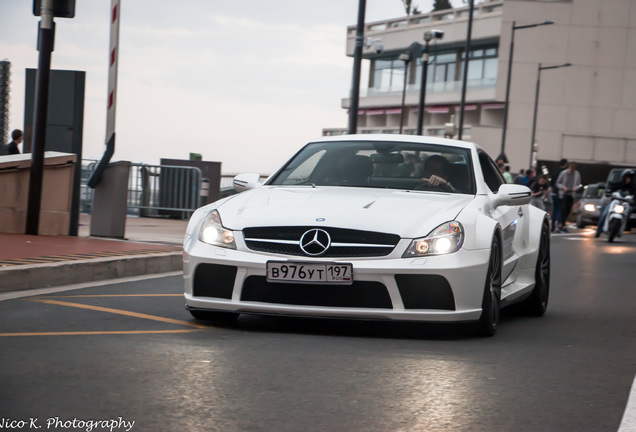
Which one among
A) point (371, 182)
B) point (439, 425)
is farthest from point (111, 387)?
point (371, 182)

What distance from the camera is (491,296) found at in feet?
22.9

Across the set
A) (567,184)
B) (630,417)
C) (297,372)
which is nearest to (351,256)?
(297,372)

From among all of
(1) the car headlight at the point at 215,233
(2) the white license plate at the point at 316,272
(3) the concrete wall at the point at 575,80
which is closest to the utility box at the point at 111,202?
(1) the car headlight at the point at 215,233

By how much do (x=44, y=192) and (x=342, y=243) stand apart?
770cm

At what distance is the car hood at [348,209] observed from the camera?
22.0ft

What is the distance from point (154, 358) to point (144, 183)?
18.5m

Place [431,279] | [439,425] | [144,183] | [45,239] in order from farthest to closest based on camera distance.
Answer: [144,183] → [45,239] → [431,279] → [439,425]

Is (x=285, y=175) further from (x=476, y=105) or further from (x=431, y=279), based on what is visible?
(x=476, y=105)

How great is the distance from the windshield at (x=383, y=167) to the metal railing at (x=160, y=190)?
50.8 ft

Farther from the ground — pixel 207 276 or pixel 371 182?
pixel 371 182

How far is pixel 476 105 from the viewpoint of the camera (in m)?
75.9

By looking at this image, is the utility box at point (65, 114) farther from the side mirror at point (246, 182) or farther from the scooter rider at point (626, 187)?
the scooter rider at point (626, 187)

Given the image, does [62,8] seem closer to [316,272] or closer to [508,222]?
[508,222]

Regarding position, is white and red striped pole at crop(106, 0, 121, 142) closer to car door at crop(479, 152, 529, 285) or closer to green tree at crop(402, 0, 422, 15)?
car door at crop(479, 152, 529, 285)
